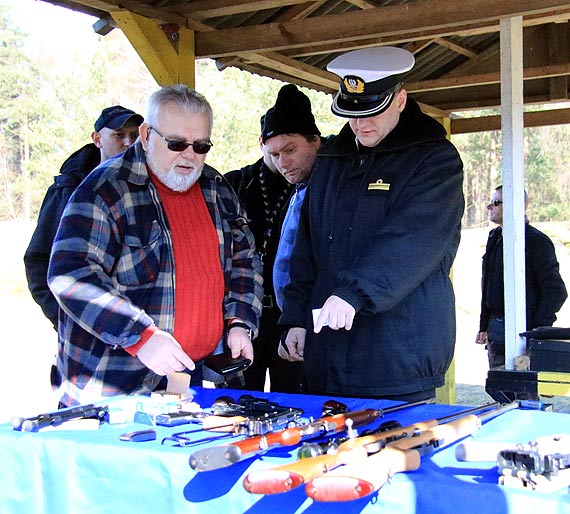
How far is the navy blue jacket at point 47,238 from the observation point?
3268 mm

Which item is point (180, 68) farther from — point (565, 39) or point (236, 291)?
point (565, 39)

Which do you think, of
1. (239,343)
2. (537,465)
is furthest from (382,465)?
(239,343)

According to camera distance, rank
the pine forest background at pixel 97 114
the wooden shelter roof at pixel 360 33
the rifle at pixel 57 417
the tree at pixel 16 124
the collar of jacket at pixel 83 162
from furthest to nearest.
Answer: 1. the tree at pixel 16 124
2. the pine forest background at pixel 97 114
3. the wooden shelter roof at pixel 360 33
4. the collar of jacket at pixel 83 162
5. the rifle at pixel 57 417

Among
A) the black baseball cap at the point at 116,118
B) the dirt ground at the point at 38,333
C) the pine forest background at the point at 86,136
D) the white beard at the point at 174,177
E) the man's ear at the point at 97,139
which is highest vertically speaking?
the pine forest background at the point at 86,136

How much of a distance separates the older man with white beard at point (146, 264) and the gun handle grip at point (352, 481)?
103 cm

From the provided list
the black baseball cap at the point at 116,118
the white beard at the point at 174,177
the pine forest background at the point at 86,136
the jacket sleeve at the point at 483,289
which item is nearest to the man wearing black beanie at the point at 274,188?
the black baseball cap at the point at 116,118

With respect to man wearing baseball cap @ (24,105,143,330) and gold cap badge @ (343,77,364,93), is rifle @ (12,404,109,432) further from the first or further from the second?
man wearing baseball cap @ (24,105,143,330)

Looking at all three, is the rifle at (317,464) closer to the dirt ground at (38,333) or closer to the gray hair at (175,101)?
the gray hair at (175,101)

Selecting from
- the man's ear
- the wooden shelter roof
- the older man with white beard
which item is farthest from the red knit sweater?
the wooden shelter roof

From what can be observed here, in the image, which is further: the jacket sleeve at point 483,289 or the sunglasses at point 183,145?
the jacket sleeve at point 483,289

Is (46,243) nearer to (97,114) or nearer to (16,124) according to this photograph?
(97,114)

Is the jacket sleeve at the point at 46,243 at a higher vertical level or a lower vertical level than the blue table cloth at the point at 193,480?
higher

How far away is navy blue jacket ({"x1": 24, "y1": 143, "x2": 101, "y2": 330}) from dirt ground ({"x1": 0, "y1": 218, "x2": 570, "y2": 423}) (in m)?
0.77

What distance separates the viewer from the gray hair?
254cm
